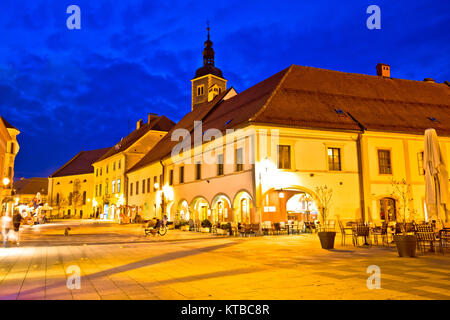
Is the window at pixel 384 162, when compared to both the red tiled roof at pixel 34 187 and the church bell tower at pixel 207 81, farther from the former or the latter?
the red tiled roof at pixel 34 187

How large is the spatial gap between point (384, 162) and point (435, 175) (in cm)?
1117

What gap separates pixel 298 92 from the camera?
26594 mm

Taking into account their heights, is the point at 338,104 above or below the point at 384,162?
above

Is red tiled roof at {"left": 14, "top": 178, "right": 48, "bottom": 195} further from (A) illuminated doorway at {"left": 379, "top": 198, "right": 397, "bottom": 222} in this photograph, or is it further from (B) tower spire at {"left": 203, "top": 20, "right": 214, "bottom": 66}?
(A) illuminated doorway at {"left": 379, "top": 198, "right": 397, "bottom": 222}

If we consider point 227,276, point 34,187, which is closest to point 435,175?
point 227,276

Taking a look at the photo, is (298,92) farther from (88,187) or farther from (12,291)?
(88,187)

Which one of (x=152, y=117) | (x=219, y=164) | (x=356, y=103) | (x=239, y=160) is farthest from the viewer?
(x=152, y=117)

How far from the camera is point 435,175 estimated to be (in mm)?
15156

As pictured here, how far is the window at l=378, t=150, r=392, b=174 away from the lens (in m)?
25.9

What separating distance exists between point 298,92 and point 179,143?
1405 cm

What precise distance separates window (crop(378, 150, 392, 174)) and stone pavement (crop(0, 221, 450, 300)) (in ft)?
46.6

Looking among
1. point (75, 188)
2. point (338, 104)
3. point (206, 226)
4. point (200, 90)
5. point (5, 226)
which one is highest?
point (200, 90)

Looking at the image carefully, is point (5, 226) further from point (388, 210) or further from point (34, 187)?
point (34, 187)
